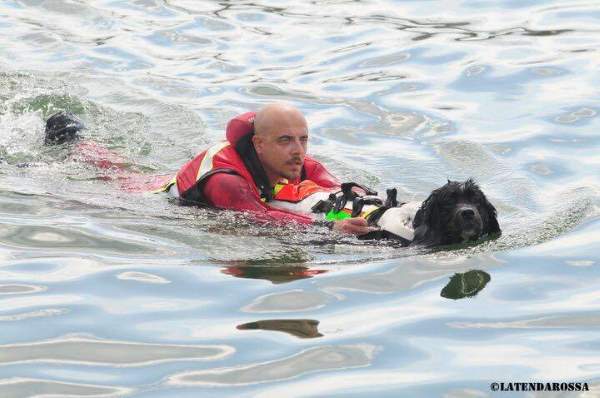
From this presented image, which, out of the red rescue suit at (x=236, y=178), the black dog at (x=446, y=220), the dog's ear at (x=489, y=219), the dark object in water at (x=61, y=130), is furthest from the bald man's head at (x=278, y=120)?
the dark object in water at (x=61, y=130)

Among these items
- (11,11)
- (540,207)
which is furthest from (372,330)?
(11,11)

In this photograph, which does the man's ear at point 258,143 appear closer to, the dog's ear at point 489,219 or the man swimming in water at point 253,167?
the man swimming in water at point 253,167

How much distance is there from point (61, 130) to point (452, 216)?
5014 millimetres

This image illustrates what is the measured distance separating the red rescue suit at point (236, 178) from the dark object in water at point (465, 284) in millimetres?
1576

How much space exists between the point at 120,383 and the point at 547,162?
6.17m

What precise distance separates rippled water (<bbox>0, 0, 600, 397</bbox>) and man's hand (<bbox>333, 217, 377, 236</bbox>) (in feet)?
0.28

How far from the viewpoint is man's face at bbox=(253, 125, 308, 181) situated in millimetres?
8992

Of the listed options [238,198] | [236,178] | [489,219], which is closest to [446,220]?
[489,219]

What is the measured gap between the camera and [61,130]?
11070 millimetres

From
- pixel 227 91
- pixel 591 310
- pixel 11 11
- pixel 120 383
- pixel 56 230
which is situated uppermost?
pixel 11 11

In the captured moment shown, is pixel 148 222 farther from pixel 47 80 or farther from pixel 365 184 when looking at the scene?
pixel 47 80

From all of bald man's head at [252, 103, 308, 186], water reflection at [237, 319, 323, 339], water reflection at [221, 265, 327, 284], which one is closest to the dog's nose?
water reflection at [221, 265, 327, 284]

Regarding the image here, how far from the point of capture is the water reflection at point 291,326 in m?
6.02

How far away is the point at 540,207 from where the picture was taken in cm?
918
